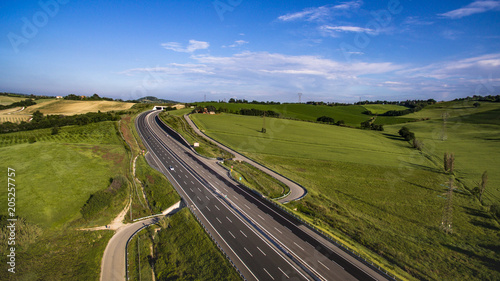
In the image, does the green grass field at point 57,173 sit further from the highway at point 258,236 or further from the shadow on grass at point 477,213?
the shadow on grass at point 477,213

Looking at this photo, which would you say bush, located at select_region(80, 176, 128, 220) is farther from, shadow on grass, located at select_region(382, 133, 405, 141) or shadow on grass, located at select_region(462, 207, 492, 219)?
shadow on grass, located at select_region(382, 133, 405, 141)

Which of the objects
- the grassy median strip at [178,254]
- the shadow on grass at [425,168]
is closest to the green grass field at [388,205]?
the shadow on grass at [425,168]

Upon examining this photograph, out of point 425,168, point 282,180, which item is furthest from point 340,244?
point 425,168

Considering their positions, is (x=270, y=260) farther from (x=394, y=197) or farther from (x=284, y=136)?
(x=284, y=136)

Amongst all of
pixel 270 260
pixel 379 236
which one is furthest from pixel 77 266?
pixel 379 236

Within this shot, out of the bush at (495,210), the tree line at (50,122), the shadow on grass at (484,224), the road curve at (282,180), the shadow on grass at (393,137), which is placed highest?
the tree line at (50,122)

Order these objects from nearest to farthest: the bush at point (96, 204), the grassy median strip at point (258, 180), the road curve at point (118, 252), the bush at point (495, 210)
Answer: the road curve at point (118, 252)
the bush at point (96, 204)
the bush at point (495, 210)
the grassy median strip at point (258, 180)

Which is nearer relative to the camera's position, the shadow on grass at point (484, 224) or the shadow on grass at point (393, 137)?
the shadow on grass at point (484, 224)
